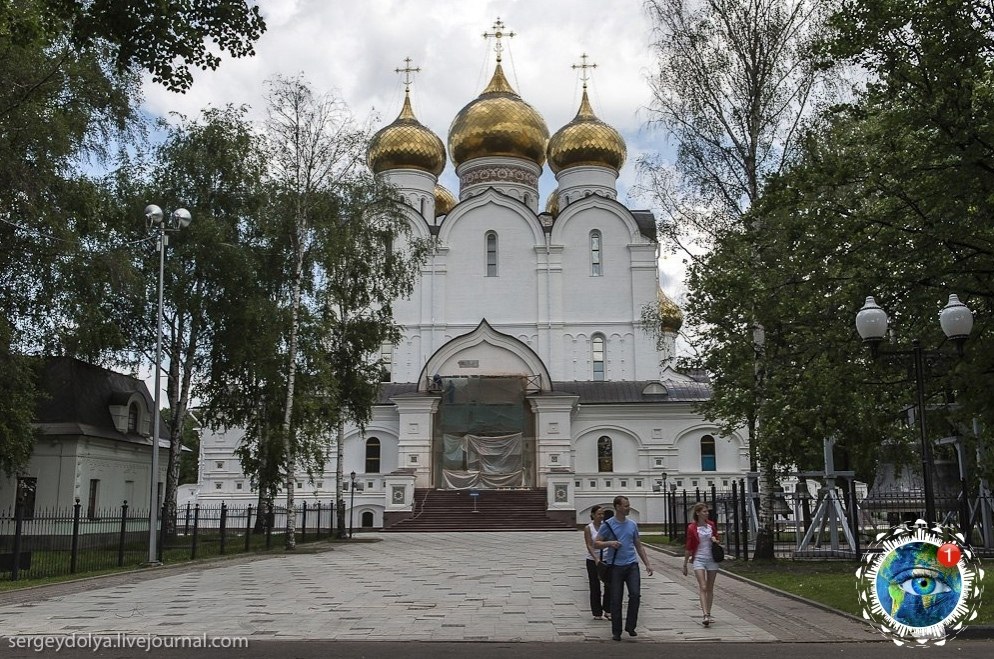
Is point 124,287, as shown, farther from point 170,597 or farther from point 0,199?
point 170,597

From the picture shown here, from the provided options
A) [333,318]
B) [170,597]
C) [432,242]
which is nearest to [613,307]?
[432,242]

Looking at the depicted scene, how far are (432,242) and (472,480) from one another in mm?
10203

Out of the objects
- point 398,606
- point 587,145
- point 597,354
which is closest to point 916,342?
point 398,606

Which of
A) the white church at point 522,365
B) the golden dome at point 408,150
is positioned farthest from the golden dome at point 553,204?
the golden dome at point 408,150

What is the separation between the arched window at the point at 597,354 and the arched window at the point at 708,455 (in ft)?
16.4

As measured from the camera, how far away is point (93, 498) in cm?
2369

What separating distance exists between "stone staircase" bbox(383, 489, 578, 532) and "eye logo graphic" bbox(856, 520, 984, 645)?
22.4 m

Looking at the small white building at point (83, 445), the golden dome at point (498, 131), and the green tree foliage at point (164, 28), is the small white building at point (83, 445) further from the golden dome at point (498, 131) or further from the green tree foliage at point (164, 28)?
the golden dome at point (498, 131)

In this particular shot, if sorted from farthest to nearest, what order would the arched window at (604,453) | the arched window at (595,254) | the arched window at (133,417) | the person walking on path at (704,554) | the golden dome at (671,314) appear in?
the golden dome at (671,314) < the arched window at (595,254) < the arched window at (604,453) < the arched window at (133,417) < the person walking on path at (704,554)

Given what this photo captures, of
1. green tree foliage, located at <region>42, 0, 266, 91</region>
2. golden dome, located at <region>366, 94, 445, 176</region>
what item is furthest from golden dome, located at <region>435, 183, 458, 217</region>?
green tree foliage, located at <region>42, 0, 266, 91</region>

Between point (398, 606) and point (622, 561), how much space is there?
138 inches

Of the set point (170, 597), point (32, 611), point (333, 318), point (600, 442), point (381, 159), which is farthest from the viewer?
point (381, 159)

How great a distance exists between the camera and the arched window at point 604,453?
36.6 meters

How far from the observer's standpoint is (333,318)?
23.9m
